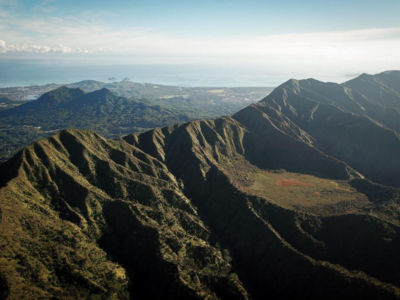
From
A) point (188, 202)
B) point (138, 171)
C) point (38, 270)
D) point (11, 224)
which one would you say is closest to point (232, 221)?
point (188, 202)

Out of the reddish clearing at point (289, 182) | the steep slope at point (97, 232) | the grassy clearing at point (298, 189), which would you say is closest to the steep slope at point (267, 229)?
the grassy clearing at point (298, 189)

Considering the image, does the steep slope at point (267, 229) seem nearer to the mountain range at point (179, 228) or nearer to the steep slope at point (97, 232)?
the mountain range at point (179, 228)

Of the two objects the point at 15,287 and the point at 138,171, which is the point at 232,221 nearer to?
the point at 138,171

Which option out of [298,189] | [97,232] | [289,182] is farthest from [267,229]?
[97,232]

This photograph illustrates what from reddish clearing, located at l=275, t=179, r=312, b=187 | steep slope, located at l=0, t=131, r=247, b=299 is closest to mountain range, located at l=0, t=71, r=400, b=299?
steep slope, located at l=0, t=131, r=247, b=299

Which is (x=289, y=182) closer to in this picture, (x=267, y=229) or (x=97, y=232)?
(x=267, y=229)

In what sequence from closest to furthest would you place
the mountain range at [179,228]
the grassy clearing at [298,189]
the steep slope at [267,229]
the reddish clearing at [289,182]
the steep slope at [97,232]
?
the steep slope at [97,232], the mountain range at [179,228], the steep slope at [267,229], the grassy clearing at [298,189], the reddish clearing at [289,182]

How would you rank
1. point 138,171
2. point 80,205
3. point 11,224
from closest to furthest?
point 11,224, point 80,205, point 138,171
